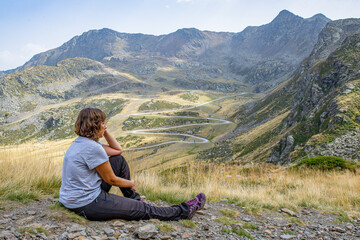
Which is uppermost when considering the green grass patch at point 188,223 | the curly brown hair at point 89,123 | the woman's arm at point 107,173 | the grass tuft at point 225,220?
the curly brown hair at point 89,123

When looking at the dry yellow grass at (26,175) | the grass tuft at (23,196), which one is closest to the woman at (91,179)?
the grass tuft at (23,196)

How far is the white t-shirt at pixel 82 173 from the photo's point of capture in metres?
4.47

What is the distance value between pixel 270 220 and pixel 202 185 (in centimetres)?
296

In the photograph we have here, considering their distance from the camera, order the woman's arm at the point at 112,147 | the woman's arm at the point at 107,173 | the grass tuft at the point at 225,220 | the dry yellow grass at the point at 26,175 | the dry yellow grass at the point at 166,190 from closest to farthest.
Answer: the woman's arm at the point at 107,173 < the woman's arm at the point at 112,147 < the grass tuft at the point at 225,220 < the dry yellow grass at the point at 26,175 < the dry yellow grass at the point at 166,190

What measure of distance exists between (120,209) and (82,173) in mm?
1102

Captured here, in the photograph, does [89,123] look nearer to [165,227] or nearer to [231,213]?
[165,227]

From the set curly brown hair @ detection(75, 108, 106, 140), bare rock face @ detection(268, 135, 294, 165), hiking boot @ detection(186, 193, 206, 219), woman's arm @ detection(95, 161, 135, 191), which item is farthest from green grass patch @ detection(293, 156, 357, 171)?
bare rock face @ detection(268, 135, 294, 165)

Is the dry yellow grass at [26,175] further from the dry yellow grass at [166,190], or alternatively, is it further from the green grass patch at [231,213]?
the green grass patch at [231,213]

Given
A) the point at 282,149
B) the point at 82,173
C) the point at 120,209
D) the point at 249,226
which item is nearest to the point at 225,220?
the point at 249,226

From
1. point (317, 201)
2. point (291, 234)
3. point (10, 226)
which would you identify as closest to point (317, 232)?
point (291, 234)

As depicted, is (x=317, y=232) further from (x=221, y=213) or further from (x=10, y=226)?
(x=10, y=226)

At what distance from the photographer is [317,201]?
7812mm

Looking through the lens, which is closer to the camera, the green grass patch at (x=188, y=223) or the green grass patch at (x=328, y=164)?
the green grass patch at (x=188, y=223)

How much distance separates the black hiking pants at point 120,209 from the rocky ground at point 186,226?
136 millimetres
